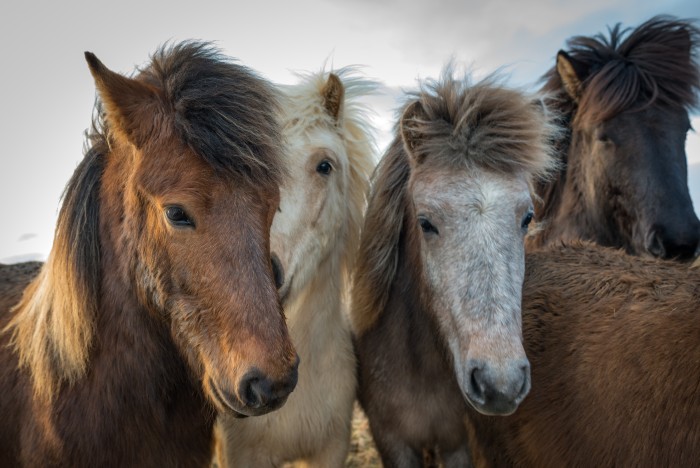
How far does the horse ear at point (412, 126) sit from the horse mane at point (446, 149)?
2cm

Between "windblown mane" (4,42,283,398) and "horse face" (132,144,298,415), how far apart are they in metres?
0.12

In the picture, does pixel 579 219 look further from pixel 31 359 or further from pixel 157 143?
pixel 31 359

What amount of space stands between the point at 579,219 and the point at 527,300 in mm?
1846

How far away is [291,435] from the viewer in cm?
322

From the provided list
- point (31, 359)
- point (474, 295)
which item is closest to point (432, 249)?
point (474, 295)

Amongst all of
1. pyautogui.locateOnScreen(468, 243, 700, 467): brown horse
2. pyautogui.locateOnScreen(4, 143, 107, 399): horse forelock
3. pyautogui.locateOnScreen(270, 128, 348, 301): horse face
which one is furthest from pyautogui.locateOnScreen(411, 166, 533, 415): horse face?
pyautogui.locateOnScreen(4, 143, 107, 399): horse forelock

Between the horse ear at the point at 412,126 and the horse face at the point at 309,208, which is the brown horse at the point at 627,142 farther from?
the horse face at the point at 309,208

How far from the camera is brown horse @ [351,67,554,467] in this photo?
2590mm

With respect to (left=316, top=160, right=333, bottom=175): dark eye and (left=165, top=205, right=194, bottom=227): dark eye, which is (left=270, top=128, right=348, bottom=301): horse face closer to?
(left=316, top=160, right=333, bottom=175): dark eye

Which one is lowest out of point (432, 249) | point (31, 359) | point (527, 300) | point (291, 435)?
point (291, 435)

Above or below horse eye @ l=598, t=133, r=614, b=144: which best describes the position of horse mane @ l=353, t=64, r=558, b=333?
below

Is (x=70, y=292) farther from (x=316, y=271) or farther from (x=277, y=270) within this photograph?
(x=316, y=271)

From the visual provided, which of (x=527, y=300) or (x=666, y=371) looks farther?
(x=527, y=300)

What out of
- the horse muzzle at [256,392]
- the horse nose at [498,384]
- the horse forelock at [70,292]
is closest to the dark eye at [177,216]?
the horse forelock at [70,292]
